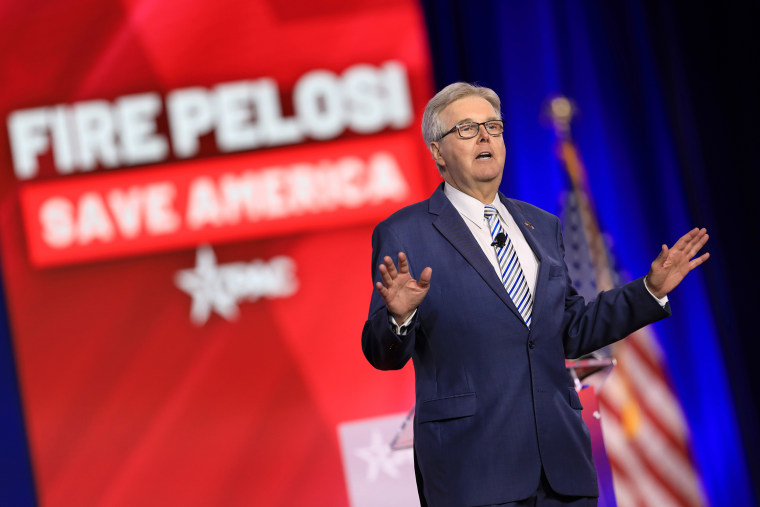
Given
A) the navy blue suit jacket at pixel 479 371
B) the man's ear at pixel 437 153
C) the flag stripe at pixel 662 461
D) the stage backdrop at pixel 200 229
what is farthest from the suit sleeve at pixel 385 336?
the flag stripe at pixel 662 461

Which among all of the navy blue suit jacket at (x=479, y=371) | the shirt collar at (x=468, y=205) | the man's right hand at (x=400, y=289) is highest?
the shirt collar at (x=468, y=205)

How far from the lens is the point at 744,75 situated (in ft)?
13.9

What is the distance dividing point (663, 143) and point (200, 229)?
2.20m

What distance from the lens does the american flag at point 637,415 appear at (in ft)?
12.9

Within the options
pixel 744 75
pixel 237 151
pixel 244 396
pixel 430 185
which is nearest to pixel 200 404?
pixel 244 396

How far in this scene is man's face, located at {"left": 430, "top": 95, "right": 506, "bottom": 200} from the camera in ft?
6.00

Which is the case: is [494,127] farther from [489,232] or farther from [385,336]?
[385,336]

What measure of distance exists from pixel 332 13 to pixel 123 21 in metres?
0.98

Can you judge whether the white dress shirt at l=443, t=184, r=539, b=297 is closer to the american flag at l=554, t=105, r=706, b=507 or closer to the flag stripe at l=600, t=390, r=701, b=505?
the american flag at l=554, t=105, r=706, b=507

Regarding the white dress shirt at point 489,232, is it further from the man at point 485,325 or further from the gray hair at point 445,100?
the gray hair at point 445,100

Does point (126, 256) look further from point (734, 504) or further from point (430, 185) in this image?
point (734, 504)

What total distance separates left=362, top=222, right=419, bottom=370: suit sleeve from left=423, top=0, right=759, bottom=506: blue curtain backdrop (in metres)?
2.32

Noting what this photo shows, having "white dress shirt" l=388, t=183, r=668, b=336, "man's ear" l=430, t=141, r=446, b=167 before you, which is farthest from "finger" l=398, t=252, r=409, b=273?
"man's ear" l=430, t=141, r=446, b=167

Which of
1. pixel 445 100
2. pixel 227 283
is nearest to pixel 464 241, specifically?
pixel 445 100
